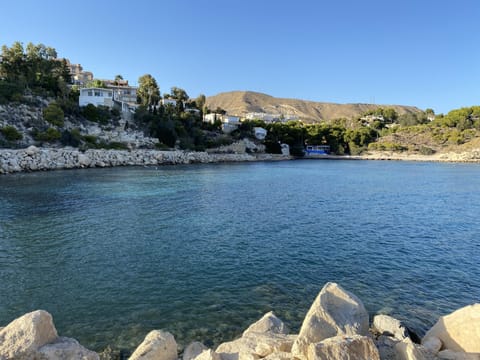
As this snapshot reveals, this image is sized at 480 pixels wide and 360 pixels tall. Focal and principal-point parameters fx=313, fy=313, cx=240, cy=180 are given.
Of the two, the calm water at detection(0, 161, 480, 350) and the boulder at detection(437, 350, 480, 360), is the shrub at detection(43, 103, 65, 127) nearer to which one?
the calm water at detection(0, 161, 480, 350)

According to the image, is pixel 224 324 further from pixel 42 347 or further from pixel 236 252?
pixel 236 252

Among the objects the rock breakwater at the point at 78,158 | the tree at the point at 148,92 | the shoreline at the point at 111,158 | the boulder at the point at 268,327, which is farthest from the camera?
the tree at the point at 148,92

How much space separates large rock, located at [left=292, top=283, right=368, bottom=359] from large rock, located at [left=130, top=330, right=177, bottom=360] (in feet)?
7.27

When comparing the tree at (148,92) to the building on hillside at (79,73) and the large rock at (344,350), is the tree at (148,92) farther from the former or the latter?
the large rock at (344,350)

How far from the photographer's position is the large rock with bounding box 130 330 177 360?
507 cm

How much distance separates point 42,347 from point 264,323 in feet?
12.7

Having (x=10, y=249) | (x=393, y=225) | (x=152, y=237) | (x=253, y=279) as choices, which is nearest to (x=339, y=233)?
(x=393, y=225)

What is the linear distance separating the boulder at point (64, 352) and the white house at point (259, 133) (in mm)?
85631

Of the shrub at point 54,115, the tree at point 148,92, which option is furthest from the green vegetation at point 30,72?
the tree at point 148,92

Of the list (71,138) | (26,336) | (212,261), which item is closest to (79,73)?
(71,138)

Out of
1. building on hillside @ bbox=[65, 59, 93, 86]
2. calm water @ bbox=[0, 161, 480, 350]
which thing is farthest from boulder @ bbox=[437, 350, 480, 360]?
building on hillside @ bbox=[65, 59, 93, 86]

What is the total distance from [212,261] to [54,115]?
49958mm

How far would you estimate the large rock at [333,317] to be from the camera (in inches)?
214

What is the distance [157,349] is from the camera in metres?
5.19
